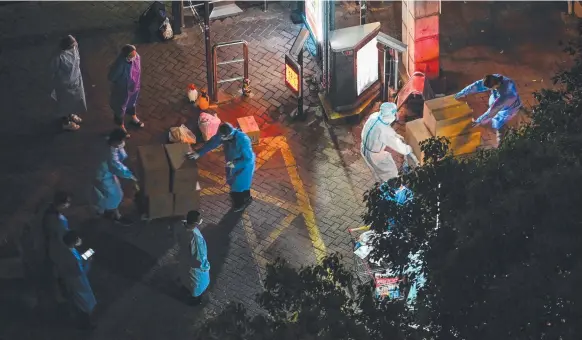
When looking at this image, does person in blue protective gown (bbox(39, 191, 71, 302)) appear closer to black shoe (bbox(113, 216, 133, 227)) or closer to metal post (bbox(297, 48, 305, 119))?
black shoe (bbox(113, 216, 133, 227))

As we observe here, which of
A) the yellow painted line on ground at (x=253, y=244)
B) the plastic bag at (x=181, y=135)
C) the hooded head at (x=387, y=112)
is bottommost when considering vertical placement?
the yellow painted line on ground at (x=253, y=244)

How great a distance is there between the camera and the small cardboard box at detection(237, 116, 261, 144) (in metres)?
19.6

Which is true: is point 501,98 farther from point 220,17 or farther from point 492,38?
point 220,17

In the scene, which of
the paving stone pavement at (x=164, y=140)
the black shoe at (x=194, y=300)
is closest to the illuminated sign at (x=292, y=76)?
the paving stone pavement at (x=164, y=140)

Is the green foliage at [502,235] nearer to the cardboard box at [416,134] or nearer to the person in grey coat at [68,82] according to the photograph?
the cardboard box at [416,134]

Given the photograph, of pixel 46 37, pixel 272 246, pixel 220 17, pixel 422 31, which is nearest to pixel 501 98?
pixel 422 31

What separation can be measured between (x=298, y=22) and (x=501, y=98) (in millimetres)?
5016

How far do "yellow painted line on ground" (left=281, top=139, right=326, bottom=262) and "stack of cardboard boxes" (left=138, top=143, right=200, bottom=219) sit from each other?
1.53m

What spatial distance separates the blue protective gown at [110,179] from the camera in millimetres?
17312

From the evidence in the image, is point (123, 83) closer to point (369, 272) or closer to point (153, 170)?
point (153, 170)

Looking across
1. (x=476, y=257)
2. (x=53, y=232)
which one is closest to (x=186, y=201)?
(x=53, y=232)

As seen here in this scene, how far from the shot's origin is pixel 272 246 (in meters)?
18.0

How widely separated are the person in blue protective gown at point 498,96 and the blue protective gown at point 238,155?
3185 millimetres

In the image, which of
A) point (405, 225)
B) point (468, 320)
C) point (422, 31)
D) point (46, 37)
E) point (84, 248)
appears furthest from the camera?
point (46, 37)
